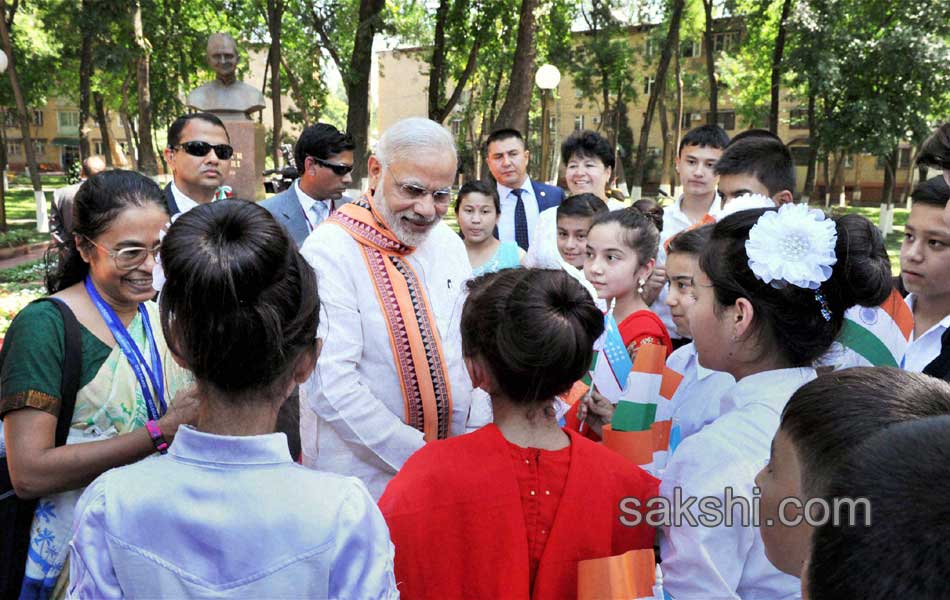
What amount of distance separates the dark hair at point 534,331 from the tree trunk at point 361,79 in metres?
13.7

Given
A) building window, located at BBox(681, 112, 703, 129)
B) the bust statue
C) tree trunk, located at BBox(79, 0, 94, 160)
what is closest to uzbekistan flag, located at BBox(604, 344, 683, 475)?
the bust statue

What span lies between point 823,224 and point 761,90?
34696 mm

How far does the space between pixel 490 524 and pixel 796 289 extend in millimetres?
956

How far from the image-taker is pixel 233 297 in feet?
4.58

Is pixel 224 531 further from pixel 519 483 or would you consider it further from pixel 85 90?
pixel 85 90

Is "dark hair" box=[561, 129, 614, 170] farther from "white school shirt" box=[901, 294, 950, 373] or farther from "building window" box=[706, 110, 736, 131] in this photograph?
"building window" box=[706, 110, 736, 131]

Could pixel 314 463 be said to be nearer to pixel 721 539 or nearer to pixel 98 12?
pixel 721 539

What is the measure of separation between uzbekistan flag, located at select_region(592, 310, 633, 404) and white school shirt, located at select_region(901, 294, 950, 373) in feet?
3.73

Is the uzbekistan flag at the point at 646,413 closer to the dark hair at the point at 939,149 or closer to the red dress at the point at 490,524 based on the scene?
the red dress at the point at 490,524

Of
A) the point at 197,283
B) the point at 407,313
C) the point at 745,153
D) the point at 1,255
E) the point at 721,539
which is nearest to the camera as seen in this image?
the point at 197,283

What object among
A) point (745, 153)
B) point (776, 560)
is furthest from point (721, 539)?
point (745, 153)

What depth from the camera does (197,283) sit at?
140cm

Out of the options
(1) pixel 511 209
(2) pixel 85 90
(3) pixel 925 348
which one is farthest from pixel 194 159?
(2) pixel 85 90

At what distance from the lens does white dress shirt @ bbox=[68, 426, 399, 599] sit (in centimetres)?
132
